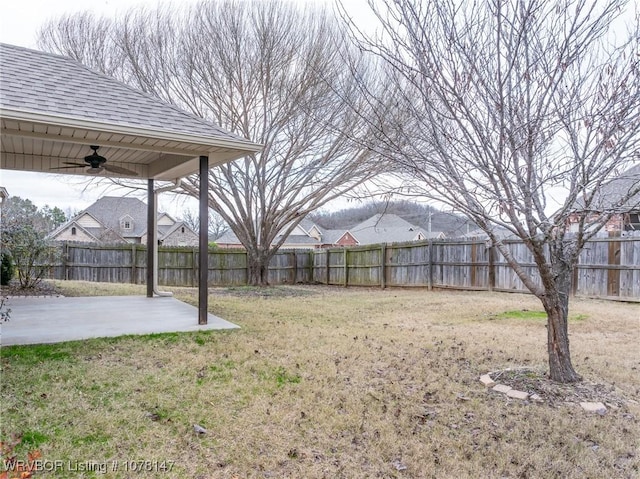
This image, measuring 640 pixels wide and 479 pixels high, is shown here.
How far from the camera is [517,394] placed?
138 inches

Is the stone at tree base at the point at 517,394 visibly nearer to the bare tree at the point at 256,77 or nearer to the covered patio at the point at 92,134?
the covered patio at the point at 92,134

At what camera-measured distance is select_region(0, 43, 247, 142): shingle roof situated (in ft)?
15.2

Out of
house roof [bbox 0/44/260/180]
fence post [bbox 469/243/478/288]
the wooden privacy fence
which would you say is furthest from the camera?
the wooden privacy fence

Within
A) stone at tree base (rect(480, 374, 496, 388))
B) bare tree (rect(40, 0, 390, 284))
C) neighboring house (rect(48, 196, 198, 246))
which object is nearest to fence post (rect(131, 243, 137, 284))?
bare tree (rect(40, 0, 390, 284))

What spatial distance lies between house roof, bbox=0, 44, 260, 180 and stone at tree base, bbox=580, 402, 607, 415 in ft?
13.8

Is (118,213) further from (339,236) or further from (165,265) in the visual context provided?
(165,265)

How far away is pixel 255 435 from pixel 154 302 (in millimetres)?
5076

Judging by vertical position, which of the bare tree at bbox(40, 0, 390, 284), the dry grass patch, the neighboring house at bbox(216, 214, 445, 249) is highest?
the bare tree at bbox(40, 0, 390, 284)

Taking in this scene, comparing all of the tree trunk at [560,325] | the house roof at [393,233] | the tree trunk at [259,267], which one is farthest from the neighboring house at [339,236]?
the tree trunk at [560,325]

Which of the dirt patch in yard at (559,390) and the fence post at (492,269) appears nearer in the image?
the dirt patch in yard at (559,390)

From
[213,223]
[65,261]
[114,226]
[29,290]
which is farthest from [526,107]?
[213,223]

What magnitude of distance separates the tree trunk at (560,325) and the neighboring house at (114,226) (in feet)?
83.6

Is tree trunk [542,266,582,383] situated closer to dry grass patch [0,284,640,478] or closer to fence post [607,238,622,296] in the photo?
dry grass patch [0,284,640,478]

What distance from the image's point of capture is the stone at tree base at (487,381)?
149 inches
